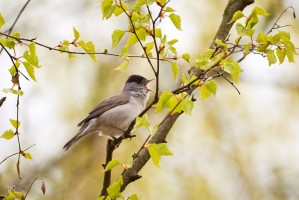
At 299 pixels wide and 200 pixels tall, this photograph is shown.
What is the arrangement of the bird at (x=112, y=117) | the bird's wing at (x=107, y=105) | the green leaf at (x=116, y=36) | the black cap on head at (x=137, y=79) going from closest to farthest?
the green leaf at (x=116, y=36), the bird at (x=112, y=117), the bird's wing at (x=107, y=105), the black cap on head at (x=137, y=79)

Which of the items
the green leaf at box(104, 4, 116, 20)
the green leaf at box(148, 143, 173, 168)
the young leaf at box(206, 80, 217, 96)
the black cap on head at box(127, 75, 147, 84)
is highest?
the green leaf at box(104, 4, 116, 20)

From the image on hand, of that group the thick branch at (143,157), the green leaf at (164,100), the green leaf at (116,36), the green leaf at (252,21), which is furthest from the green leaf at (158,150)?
the thick branch at (143,157)

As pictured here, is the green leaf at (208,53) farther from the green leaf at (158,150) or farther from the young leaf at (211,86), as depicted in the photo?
the green leaf at (158,150)

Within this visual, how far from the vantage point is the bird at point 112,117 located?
602 cm

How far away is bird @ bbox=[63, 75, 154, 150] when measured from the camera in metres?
6.02

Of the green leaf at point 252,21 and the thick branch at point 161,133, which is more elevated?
the green leaf at point 252,21

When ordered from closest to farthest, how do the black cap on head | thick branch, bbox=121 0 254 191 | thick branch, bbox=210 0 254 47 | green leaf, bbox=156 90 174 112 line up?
1. green leaf, bbox=156 90 174 112
2. thick branch, bbox=121 0 254 191
3. thick branch, bbox=210 0 254 47
4. the black cap on head

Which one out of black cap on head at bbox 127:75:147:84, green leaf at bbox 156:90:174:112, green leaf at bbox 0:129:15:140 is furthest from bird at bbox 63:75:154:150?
green leaf at bbox 156:90:174:112

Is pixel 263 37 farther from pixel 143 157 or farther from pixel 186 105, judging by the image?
pixel 143 157

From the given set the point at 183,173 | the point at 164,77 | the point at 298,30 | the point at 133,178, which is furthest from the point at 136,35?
the point at 298,30

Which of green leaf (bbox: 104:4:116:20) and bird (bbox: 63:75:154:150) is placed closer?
green leaf (bbox: 104:4:116:20)

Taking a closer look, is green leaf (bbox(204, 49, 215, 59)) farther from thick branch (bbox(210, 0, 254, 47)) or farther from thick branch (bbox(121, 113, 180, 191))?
thick branch (bbox(210, 0, 254, 47))

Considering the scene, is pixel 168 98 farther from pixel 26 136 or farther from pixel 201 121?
pixel 201 121

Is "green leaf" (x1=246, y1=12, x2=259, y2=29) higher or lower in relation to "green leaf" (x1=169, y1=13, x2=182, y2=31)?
lower
